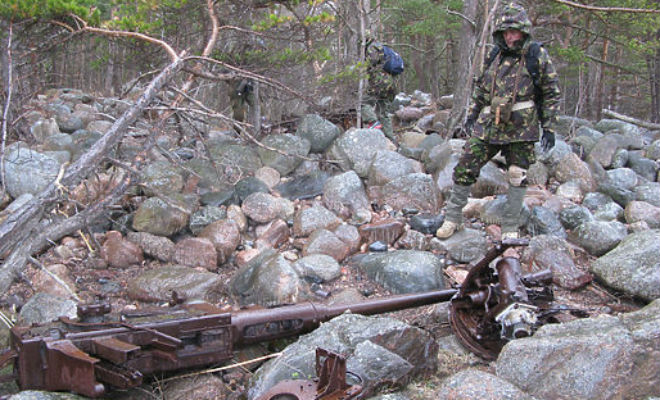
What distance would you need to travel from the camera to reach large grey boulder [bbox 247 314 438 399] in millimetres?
2797

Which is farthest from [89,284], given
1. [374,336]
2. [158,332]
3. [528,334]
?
[528,334]

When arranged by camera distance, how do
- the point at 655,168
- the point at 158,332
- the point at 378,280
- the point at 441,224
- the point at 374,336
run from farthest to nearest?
the point at 655,168, the point at 441,224, the point at 378,280, the point at 374,336, the point at 158,332

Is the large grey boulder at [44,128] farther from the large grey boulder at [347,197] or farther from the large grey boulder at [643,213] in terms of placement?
the large grey boulder at [643,213]

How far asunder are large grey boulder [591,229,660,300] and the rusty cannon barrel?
2.23 meters

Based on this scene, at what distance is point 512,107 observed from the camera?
5.46 metres

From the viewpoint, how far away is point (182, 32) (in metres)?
7.09

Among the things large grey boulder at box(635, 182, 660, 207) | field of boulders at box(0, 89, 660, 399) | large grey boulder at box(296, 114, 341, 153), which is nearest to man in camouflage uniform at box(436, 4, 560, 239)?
→ field of boulders at box(0, 89, 660, 399)

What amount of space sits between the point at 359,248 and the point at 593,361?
4167 millimetres

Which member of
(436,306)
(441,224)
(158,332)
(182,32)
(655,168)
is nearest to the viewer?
(158,332)

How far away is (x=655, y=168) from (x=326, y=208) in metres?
5.40

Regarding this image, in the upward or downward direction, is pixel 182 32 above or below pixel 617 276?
above

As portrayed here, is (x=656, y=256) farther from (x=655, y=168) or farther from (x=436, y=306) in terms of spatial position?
(x=655, y=168)

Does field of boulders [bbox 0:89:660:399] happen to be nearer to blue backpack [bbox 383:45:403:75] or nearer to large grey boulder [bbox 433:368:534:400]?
large grey boulder [bbox 433:368:534:400]

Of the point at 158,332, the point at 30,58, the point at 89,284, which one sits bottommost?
the point at 89,284
